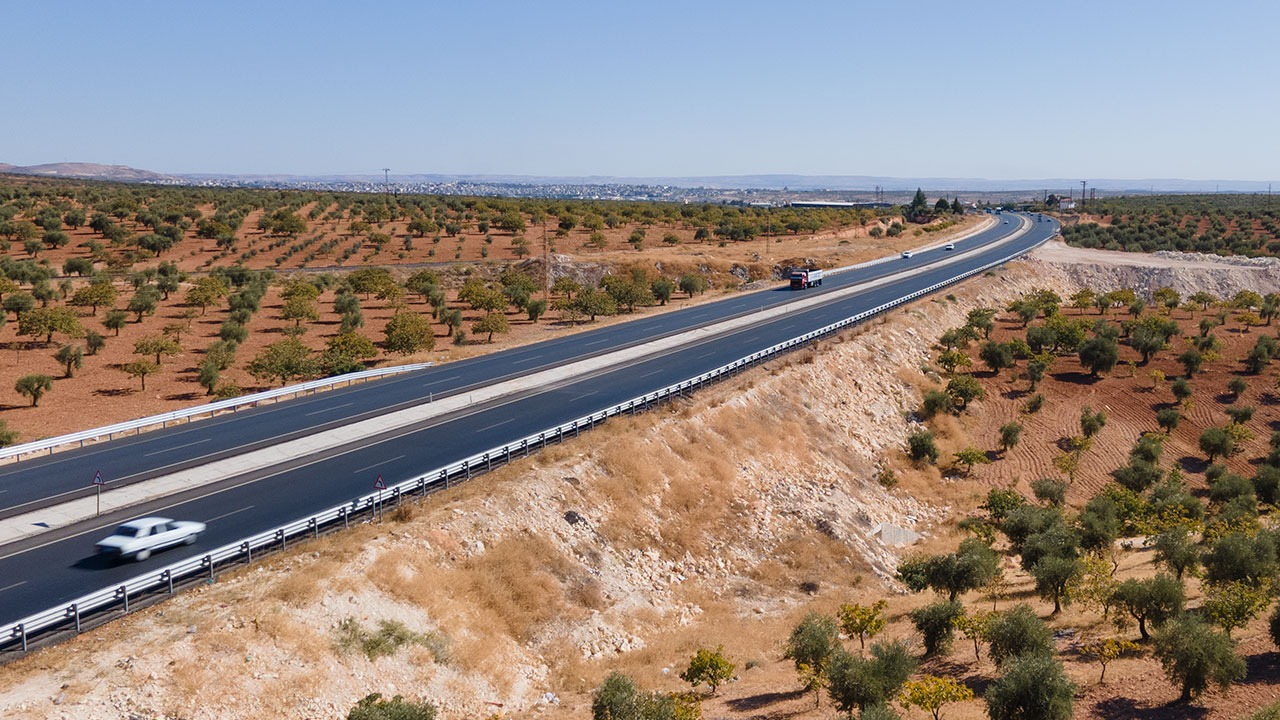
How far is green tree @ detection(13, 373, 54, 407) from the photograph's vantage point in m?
42.5

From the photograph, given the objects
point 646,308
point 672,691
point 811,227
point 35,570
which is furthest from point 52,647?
point 811,227

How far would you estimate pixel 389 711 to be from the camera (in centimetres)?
1692

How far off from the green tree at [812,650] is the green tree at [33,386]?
39337 millimetres

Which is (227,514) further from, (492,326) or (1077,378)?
(1077,378)

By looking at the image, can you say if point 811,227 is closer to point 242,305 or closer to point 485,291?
point 485,291

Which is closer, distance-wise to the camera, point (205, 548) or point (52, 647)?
point (52, 647)

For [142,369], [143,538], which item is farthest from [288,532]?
[142,369]

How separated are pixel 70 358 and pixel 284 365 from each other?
41.0 feet

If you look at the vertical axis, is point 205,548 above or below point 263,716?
above

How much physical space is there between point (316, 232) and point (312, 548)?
3978 inches

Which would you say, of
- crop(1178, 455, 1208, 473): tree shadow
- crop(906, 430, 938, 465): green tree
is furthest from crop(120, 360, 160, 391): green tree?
crop(1178, 455, 1208, 473): tree shadow

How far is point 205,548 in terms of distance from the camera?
894 inches

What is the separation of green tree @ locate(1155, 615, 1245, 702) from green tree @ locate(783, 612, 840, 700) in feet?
24.4

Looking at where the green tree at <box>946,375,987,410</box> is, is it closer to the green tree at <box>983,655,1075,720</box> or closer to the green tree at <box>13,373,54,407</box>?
the green tree at <box>983,655,1075,720</box>
